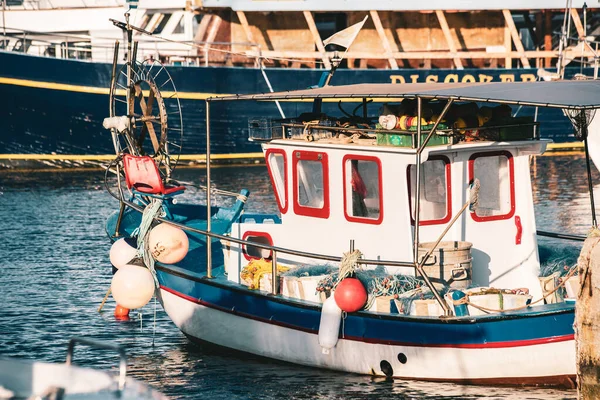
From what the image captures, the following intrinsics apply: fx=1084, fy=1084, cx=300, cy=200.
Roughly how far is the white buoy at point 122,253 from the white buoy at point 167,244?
1.53 ft

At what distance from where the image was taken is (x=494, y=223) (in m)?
14.8

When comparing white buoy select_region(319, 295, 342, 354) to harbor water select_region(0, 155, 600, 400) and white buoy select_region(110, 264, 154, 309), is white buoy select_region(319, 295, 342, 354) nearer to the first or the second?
harbor water select_region(0, 155, 600, 400)

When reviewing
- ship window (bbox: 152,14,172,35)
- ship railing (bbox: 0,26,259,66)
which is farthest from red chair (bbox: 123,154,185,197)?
ship window (bbox: 152,14,172,35)

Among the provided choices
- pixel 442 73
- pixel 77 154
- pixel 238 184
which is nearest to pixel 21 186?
pixel 77 154

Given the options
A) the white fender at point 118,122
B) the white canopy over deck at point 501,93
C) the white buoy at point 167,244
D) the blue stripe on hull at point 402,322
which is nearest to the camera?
the white canopy over deck at point 501,93

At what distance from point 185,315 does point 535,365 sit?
Answer: 17.8 feet

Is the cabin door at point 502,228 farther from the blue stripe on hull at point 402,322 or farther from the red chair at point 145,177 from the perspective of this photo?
the red chair at point 145,177

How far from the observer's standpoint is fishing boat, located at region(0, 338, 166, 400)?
8742 millimetres

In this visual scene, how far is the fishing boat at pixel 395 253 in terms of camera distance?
13297 millimetres

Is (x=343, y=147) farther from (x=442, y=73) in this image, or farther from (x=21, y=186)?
(x=442, y=73)

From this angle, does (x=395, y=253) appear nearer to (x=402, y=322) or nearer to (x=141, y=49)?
(x=402, y=322)

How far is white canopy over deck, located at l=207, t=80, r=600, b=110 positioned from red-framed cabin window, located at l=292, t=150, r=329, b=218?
92cm

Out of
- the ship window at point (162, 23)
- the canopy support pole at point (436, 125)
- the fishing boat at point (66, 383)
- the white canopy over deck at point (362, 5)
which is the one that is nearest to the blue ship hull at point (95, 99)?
the white canopy over deck at point (362, 5)

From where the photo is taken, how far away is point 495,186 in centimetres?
1491
